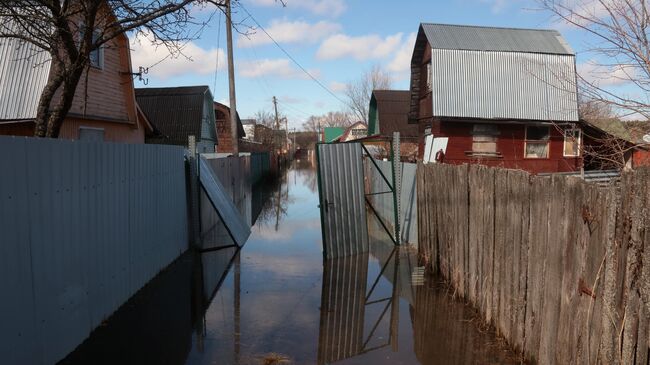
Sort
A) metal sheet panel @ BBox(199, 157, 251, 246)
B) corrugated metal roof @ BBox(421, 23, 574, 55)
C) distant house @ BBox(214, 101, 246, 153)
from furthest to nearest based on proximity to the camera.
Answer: distant house @ BBox(214, 101, 246, 153), corrugated metal roof @ BBox(421, 23, 574, 55), metal sheet panel @ BBox(199, 157, 251, 246)

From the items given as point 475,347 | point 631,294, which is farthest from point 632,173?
point 475,347

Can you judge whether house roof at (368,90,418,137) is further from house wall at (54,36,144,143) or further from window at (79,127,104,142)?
window at (79,127,104,142)

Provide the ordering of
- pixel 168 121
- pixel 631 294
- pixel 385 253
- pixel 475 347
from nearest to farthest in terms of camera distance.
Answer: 1. pixel 631 294
2. pixel 475 347
3. pixel 385 253
4. pixel 168 121

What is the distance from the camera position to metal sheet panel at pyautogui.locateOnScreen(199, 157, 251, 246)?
10.0 metres


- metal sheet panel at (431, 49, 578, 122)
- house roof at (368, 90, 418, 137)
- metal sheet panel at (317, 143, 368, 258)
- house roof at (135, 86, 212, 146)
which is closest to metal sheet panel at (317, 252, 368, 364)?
metal sheet panel at (317, 143, 368, 258)

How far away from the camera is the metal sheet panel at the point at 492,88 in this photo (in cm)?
2284

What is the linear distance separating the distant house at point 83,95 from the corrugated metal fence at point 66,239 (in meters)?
5.40

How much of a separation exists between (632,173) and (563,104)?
73.4ft

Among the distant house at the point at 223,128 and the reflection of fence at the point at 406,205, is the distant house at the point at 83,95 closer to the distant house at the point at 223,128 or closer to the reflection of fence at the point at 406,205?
the reflection of fence at the point at 406,205

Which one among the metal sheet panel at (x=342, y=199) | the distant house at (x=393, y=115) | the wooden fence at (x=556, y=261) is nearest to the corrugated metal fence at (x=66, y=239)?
the metal sheet panel at (x=342, y=199)

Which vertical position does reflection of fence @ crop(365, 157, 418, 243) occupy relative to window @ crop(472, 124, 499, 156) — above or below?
below

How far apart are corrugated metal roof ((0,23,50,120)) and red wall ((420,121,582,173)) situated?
16.1m

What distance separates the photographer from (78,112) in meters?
14.3

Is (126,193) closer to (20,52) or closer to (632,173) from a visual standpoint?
(632,173)
